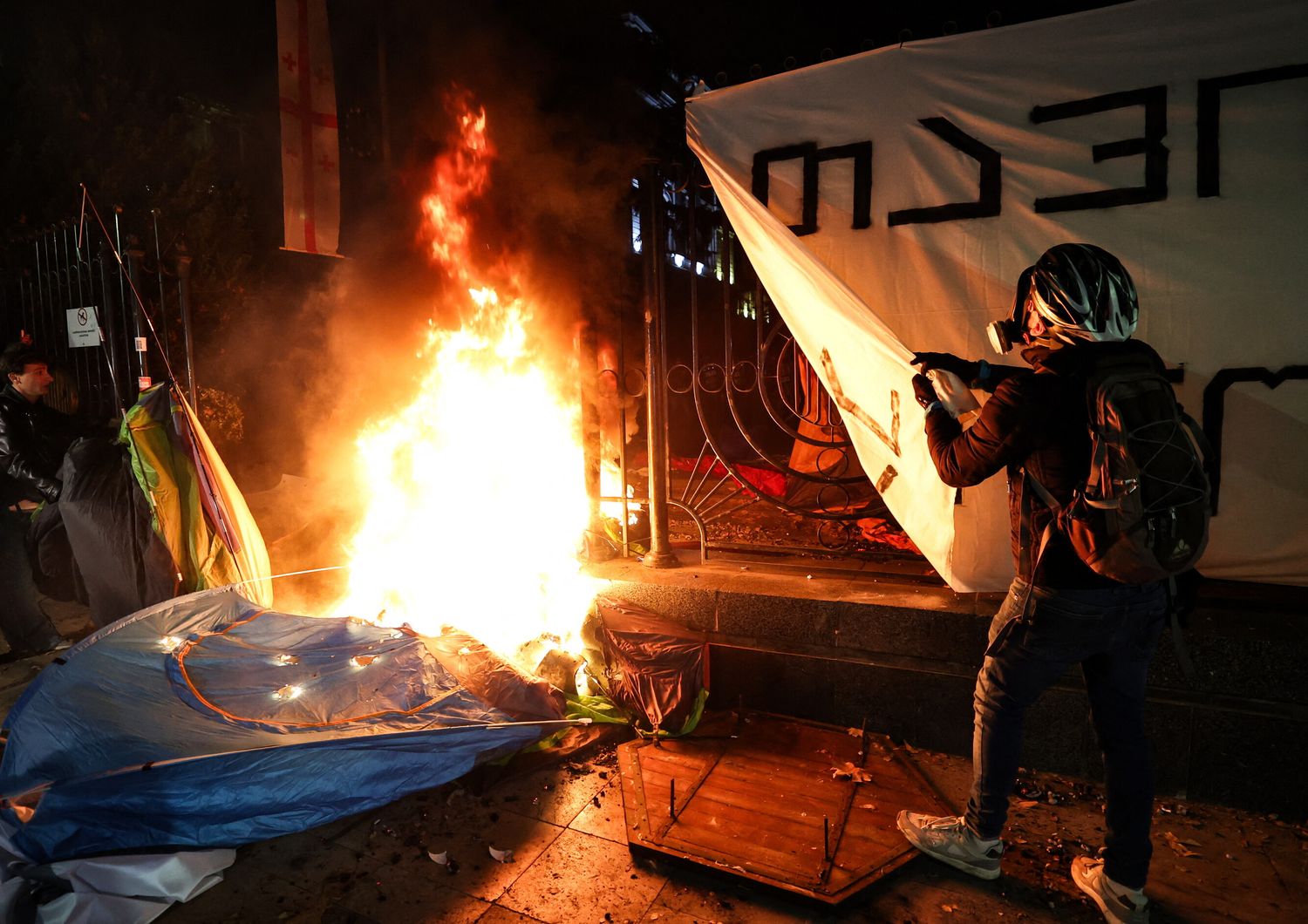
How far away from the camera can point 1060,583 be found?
8.73 ft

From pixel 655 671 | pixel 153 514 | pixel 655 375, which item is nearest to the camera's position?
pixel 655 671

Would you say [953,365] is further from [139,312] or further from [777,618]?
[139,312]

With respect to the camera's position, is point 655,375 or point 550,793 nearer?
point 550,793

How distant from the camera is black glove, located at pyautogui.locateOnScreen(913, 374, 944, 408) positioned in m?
3.08

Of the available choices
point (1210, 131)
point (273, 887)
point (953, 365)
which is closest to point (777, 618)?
point (953, 365)

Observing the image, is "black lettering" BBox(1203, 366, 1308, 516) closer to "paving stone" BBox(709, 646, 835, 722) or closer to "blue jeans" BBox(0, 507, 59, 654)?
"paving stone" BBox(709, 646, 835, 722)

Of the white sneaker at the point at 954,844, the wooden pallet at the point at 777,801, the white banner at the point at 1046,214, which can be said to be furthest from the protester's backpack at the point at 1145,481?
the wooden pallet at the point at 777,801

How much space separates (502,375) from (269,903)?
408 centimetres

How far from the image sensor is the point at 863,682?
168 inches

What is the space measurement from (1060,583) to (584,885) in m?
2.46

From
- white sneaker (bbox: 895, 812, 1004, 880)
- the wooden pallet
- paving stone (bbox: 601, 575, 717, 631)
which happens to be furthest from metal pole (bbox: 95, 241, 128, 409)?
white sneaker (bbox: 895, 812, 1004, 880)

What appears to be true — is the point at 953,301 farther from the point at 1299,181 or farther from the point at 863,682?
the point at 863,682

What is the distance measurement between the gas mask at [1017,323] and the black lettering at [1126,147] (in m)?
1.28

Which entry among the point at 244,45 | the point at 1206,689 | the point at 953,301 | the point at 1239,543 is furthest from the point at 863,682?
the point at 244,45
